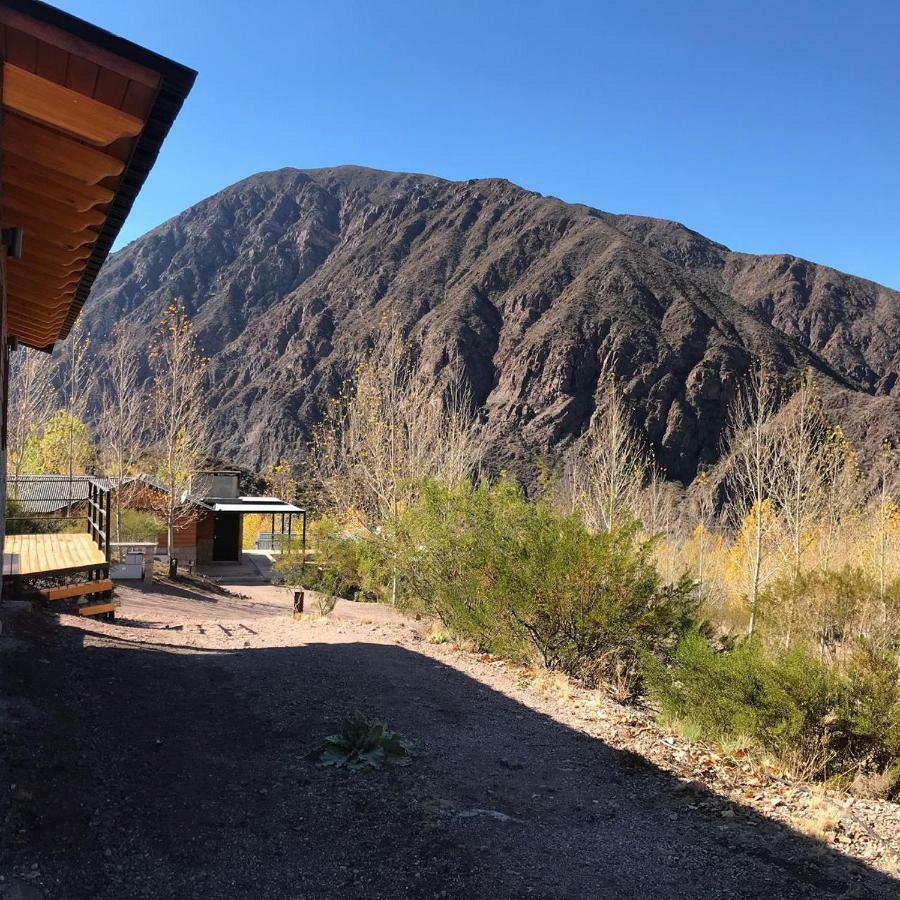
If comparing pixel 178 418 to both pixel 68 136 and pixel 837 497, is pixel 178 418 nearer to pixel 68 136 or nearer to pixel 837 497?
pixel 837 497

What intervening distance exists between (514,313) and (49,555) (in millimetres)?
74794

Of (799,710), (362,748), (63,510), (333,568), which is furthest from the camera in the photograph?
(333,568)

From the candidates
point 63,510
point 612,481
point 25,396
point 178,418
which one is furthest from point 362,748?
point 25,396

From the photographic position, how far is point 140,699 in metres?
5.26

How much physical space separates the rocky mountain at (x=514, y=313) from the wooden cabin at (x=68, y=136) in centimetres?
5569

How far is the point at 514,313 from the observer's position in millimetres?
80562

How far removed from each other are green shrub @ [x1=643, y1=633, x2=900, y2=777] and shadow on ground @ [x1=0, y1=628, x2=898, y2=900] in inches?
43.7

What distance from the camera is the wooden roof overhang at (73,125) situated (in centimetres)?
313

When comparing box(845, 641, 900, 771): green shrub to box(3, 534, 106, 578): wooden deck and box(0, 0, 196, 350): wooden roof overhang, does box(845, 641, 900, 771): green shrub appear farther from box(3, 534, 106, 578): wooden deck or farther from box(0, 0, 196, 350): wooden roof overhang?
box(3, 534, 106, 578): wooden deck

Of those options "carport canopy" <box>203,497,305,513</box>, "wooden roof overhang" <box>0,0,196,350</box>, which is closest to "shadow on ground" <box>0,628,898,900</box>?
"wooden roof overhang" <box>0,0,196,350</box>

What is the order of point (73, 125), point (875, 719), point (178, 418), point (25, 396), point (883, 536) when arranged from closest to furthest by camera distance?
point (73, 125), point (875, 719), point (883, 536), point (25, 396), point (178, 418)

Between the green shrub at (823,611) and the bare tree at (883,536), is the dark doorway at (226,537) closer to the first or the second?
the bare tree at (883,536)

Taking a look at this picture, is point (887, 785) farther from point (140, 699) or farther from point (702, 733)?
point (140, 699)

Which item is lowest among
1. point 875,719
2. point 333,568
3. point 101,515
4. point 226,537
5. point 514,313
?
point 226,537
